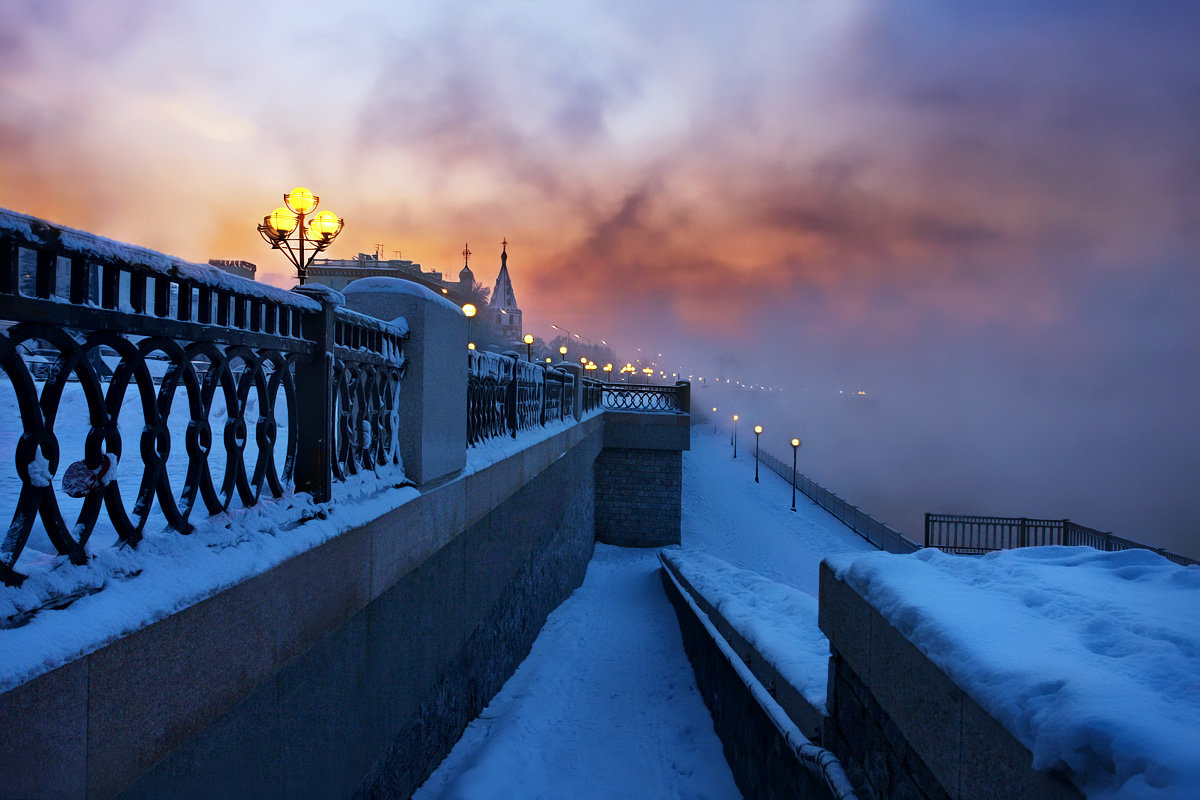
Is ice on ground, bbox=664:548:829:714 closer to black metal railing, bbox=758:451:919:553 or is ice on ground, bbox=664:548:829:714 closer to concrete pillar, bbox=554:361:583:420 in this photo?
concrete pillar, bbox=554:361:583:420

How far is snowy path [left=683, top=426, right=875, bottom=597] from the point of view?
21844 millimetres

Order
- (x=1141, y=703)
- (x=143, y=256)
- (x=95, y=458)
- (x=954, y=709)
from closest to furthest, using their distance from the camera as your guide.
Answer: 1. (x=1141, y=703)
2. (x=95, y=458)
3. (x=143, y=256)
4. (x=954, y=709)

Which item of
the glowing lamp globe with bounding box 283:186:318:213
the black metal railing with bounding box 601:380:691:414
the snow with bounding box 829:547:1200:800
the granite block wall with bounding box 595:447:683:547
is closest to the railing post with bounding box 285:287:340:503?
the snow with bounding box 829:547:1200:800

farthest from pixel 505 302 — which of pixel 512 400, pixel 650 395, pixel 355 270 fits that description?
pixel 512 400

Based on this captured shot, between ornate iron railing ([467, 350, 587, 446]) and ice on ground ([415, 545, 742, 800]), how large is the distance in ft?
9.37

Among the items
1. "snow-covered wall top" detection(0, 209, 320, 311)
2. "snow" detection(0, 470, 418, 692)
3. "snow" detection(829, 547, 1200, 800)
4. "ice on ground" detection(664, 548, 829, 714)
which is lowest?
"ice on ground" detection(664, 548, 829, 714)

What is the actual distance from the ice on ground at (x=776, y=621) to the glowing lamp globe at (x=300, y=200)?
27.8 ft

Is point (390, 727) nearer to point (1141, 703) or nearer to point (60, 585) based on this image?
point (60, 585)

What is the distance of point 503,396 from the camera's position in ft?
24.9

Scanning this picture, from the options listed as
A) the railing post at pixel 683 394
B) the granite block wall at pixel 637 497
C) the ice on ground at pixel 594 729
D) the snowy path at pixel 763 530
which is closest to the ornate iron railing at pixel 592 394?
the granite block wall at pixel 637 497

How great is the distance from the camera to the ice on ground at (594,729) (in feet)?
18.6

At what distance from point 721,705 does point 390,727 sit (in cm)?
369

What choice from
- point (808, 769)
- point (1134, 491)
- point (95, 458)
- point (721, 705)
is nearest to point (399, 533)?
point (95, 458)

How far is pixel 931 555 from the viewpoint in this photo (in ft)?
12.5
